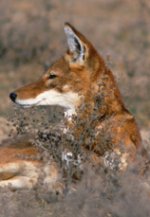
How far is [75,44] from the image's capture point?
10109 millimetres

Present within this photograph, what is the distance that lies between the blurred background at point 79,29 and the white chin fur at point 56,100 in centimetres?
610

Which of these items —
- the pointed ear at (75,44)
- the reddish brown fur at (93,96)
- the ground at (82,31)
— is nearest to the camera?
the reddish brown fur at (93,96)

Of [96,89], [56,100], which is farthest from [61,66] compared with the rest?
[96,89]

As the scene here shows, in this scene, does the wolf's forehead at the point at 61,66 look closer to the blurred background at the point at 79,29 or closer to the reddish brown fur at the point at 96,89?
the reddish brown fur at the point at 96,89

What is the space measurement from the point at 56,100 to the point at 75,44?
57 cm

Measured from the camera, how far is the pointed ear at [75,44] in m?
9.96

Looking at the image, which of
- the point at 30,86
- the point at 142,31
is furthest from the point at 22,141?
the point at 142,31

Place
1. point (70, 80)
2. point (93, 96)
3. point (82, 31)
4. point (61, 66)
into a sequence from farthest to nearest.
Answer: point (82, 31), point (61, 66), point (70, 80), point (93, 96)

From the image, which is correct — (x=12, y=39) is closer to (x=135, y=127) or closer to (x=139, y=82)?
(x=139, y=82)

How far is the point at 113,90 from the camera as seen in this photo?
1001 cm

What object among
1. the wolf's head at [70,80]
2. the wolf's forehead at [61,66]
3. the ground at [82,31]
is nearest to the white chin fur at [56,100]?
the wolf's head at [70,80]

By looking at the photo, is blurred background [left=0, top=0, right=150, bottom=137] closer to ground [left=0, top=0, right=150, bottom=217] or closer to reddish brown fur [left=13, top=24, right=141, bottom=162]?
ground [left=0, top=0, right=150, bottom=217]

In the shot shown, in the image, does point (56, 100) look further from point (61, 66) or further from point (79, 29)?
point (79, 29)

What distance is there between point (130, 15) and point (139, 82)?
561cm
